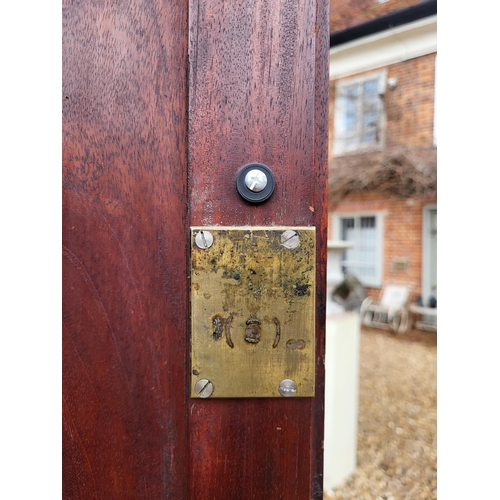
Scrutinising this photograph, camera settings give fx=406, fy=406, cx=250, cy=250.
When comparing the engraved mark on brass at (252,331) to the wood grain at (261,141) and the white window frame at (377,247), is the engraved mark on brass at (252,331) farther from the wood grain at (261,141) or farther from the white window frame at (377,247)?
the white window frame at (377,247)

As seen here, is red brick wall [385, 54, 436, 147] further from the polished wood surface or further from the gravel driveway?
the polished wood surface

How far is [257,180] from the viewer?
0.44 m

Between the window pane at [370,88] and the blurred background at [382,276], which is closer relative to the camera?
the blurred background at [382,276]

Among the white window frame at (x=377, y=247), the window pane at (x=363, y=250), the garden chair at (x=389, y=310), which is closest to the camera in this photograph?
the garden chair at (x=389, y=310)

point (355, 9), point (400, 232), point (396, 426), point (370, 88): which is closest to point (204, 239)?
point (355, 9)

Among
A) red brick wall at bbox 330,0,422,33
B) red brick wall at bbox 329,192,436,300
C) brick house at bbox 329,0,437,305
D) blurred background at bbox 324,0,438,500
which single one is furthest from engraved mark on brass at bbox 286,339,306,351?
red brick wall at bbox 329,192,436,300

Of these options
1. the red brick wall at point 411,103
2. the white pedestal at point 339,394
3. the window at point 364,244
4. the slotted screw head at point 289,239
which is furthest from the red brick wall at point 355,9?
the window at point 364,244

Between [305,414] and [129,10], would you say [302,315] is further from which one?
[129,10]

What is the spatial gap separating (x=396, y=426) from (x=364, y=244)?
413cm

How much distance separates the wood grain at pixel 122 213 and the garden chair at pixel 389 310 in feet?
18.7

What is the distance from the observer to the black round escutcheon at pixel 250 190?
445mm

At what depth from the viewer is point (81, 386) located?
0.46 m

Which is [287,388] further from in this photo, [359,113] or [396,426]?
[359,113]

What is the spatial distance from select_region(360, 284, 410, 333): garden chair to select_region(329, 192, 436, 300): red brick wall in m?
0.16
